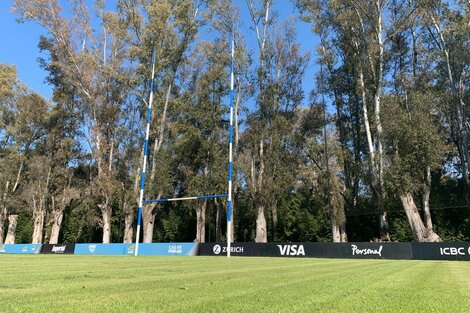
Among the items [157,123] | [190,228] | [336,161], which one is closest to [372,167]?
[336,161]

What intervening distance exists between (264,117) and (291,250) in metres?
15.6

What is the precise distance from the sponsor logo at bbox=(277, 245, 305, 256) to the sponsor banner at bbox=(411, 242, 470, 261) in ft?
19.6

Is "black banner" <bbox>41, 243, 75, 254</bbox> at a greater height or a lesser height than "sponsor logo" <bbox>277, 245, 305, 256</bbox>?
lesser

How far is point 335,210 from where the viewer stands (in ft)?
106

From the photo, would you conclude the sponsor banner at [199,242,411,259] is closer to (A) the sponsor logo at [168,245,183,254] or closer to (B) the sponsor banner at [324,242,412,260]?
(B) the sponsor banner at [324,242,412,260]

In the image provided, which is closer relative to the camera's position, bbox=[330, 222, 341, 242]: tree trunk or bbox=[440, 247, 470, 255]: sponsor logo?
bbox=[440, 247, 470, 255]: sponsor logo

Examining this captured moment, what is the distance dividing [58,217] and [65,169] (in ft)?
17.3

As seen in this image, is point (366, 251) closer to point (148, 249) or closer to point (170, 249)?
point (170, 249)

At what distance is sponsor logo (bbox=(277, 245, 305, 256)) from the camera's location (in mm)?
22172

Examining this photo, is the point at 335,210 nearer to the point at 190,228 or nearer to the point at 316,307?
the point at 190,228

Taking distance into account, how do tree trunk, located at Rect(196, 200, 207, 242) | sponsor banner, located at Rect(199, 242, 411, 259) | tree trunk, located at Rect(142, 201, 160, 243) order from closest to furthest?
1. sponsor banner, located at Rect(199, 242, 411, 259)
2. tree trunk, located at Rect(142, 201, 160, 243)
3. tree trunk, located at Rect(196, 200, 207, 242)

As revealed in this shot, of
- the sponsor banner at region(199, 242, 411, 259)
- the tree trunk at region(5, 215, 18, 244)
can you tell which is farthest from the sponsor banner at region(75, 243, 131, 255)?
the tree trunk at region(5, 215, 18, 244)

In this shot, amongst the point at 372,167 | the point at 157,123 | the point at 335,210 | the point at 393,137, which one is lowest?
the point at 335,210

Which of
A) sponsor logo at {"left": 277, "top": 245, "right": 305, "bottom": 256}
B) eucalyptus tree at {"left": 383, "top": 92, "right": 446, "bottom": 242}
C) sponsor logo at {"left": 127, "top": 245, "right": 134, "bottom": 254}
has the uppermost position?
eucalyptus tree at {"left": 383, "top": 92, "right": 446, "bottom": 242}
